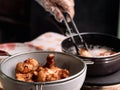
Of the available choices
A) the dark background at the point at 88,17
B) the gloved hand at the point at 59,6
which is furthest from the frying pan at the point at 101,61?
the dark background at the point at 88,17

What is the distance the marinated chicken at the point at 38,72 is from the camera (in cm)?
56

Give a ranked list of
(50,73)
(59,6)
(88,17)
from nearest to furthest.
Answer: (50,73)
(59,6)
(88,17)

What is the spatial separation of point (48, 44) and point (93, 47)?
0.22m

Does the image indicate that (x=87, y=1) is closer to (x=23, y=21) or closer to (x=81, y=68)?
(x=23, y=21)

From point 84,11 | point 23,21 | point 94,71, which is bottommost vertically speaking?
point 23,21

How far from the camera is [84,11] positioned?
1.76 metres

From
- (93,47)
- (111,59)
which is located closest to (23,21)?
(93,47)

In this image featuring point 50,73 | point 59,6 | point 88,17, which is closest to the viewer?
point 50,73

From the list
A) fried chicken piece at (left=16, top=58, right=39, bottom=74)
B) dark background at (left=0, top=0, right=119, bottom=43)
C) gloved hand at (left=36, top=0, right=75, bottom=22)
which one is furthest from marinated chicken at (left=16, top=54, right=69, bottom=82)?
dark background at (left=0, top=0, right=119, bottom=43)

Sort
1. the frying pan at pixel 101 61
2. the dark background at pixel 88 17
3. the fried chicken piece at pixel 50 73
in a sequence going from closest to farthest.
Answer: the fried chicken piece at pixel 50 73 < the frying pan at pixel 101 61 < the dark background at pixel 88 17

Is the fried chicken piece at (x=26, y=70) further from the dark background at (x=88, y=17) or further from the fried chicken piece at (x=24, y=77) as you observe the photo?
the dark background at (x=88, y=17)

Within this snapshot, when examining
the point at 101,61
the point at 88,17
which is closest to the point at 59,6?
the point at 101,61

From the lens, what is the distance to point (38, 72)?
58 cm

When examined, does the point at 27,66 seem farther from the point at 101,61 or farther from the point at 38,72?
the point at 101,61
